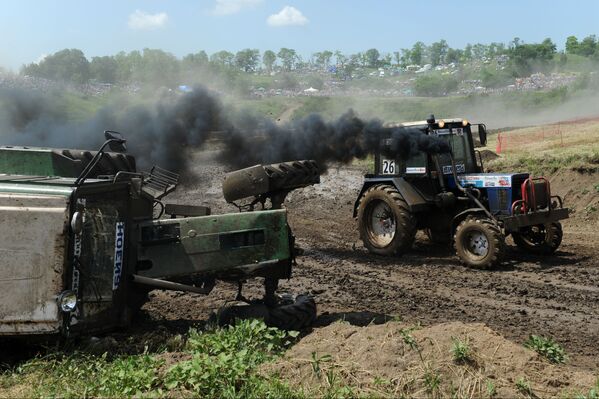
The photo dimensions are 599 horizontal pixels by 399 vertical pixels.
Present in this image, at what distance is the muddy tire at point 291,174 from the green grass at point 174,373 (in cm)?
282

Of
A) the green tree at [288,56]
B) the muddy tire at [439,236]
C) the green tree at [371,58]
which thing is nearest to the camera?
the muddy tire at [439,236]

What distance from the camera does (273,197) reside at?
9336mm

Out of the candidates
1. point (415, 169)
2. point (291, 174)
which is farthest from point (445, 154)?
point (291, 174)

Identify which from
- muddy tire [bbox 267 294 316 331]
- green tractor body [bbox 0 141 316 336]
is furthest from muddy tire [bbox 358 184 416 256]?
green tractor body [bbox 0 141 316 336]

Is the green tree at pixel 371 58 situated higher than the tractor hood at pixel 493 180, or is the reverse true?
the green tree at pixel 371 58

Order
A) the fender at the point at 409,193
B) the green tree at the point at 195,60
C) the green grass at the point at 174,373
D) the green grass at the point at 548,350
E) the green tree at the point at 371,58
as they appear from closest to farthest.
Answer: the green grass at the point at 174,373 → the green grass at the point at 548,350 → the fender at the point at 409,193 → the green tree at the point at 195,60 → the green tree at the point at 371,58

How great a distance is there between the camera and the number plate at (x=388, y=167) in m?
13.5

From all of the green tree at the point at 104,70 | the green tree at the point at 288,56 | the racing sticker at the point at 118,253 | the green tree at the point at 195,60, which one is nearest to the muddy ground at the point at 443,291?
the racing sticker at the point at 118,253

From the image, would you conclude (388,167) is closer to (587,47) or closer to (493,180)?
(493,180)

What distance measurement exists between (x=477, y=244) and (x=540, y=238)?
1.64m

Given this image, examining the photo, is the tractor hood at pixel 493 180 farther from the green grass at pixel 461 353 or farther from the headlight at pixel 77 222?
the headlight at pixel 77 222

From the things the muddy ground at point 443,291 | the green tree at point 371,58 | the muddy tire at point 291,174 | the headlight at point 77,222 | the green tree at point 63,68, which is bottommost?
the muddy ground at point 443,291

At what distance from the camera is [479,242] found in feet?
38.6

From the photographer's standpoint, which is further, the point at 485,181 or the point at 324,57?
the point at 324,57
